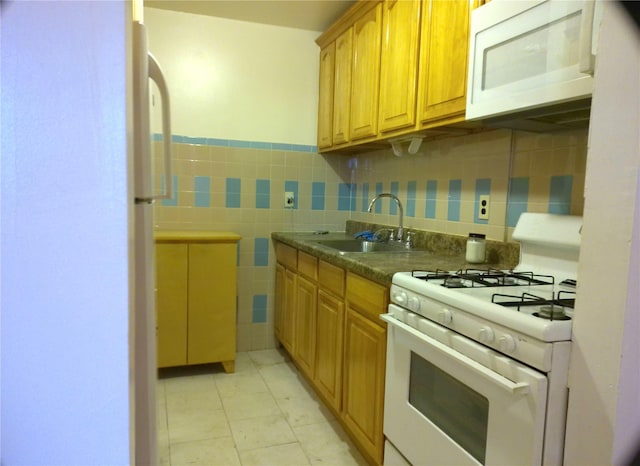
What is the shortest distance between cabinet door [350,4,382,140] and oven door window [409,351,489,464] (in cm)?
143

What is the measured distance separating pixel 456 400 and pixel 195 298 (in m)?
1.89

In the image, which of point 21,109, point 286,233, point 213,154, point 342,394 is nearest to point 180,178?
point 213,154

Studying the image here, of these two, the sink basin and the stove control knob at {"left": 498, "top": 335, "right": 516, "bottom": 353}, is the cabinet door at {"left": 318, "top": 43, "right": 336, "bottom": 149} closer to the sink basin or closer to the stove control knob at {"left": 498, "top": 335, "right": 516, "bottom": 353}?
the sink basin

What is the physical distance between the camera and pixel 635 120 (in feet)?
2.48

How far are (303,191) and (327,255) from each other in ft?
3.93

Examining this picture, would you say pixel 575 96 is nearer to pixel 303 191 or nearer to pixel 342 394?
pixel 342 394

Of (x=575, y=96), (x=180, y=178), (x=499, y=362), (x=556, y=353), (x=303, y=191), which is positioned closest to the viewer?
(x=556, y=353)

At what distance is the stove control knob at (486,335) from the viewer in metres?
1.10

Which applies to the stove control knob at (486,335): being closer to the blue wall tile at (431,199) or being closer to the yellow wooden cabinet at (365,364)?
the yellow wooden cabinet at (365,364)

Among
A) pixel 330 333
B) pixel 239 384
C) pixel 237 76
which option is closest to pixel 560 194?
pixel 330 333

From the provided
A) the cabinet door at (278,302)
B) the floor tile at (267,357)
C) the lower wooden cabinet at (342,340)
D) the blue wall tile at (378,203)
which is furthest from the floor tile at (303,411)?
the blue wall tile at (378,203)

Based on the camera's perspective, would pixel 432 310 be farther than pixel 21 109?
Yes

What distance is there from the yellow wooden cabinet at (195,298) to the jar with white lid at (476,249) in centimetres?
149

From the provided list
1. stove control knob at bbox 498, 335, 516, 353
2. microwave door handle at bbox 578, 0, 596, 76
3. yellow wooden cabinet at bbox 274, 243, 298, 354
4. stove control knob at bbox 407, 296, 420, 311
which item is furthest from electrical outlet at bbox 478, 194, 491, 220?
yellow wooden cabinet at bbox 274, 243, 298, 354
